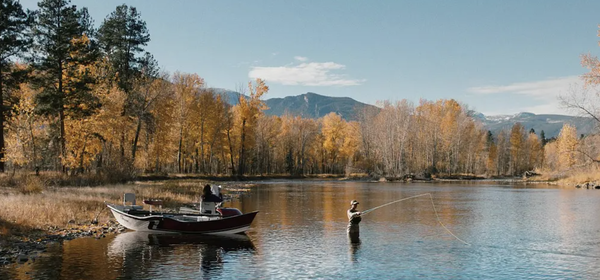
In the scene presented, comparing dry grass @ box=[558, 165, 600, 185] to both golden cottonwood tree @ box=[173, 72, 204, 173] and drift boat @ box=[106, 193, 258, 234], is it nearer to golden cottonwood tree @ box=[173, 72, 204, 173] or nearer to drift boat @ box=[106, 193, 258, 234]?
golden cottonwood tree @ box=[173, 72, 204, 173]

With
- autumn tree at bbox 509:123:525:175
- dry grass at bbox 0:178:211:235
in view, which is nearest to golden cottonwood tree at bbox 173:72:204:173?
dry grass at bbox 0:178:211:235

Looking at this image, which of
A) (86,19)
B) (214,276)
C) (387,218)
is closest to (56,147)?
(86,19)

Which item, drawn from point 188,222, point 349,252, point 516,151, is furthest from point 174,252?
point 516,151

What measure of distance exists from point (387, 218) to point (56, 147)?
3122 cm

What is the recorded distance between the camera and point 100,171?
46250 mm

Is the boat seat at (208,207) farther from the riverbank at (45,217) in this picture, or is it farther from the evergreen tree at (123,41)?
the evergreen tree at (123,41)

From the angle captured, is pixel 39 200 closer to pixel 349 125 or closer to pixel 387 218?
pixel 387 218

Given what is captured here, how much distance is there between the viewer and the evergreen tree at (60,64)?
44.0 metres

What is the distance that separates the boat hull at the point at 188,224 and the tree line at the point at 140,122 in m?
17.3

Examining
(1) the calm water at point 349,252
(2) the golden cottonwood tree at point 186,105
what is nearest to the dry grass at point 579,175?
(1) the calm water at point 349,252

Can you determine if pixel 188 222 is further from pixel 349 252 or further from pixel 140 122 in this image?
pixel 140 122

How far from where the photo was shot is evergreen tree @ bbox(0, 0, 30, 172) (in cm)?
4254

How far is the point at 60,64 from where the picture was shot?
151 feet

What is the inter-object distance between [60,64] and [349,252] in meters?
37.2
